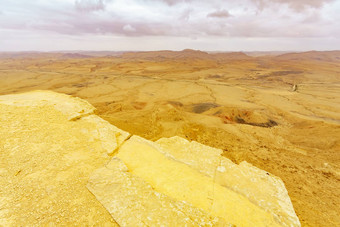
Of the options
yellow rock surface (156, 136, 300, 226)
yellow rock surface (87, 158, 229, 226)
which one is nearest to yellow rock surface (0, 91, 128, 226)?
yellow rock surface (87, 158, 229, 226)

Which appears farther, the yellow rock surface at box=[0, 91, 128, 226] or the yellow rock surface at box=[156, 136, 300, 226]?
the yellow rock surface at box=[156, 136, 300, 226]

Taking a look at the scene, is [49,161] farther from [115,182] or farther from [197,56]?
[197,56]

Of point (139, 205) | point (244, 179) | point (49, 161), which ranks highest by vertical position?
point (49, 161)

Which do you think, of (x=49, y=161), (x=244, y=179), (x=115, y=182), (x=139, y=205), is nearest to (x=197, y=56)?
(x=244, y=179)

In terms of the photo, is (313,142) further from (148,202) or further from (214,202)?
(148,202)

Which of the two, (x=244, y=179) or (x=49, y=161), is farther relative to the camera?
(x=244, y=179)

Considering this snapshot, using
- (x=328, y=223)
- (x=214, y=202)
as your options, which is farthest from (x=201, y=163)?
(x=328, y=223)

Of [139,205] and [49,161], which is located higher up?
[49,161]

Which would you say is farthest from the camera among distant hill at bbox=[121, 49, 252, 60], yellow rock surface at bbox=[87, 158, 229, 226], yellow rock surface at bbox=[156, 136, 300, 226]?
distant hill at bbox=[121, 49, 252, 60]

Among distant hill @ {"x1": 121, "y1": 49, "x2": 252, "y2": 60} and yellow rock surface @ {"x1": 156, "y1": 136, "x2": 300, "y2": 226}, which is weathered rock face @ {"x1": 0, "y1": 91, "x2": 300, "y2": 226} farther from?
distant hill @ {"x1": 121, "y1": 49, "x2": 252, "y2": 60}
